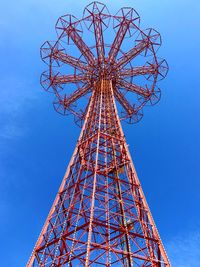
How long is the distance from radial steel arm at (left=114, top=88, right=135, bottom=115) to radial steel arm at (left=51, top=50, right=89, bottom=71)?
3.21 metres

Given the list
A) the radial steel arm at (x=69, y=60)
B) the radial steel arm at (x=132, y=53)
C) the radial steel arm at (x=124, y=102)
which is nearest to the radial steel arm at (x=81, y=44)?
the radial steel arm at (x=69, y=60)

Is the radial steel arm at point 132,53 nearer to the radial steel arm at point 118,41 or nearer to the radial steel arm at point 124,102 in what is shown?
the radial steel arm at point 118,41

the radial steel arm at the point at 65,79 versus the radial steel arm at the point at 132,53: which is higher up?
the radial steel arm at the point at 132,53

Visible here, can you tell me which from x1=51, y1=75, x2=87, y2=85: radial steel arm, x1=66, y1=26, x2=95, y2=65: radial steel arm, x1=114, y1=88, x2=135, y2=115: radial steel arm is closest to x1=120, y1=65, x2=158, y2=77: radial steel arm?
x1=114, y1=88, x2=135, y2=115: radial steel arm

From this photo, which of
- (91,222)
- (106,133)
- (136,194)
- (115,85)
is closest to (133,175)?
(136,194)

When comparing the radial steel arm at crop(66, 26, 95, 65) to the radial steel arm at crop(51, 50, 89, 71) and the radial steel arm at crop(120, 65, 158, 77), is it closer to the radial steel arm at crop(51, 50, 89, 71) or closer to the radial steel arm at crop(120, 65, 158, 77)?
the radial steel arm at crop(51, 50, 89, 71)

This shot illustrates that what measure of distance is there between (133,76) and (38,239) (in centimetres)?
1523

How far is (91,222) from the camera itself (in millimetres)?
14898

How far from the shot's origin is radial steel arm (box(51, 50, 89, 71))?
2678 centimetres

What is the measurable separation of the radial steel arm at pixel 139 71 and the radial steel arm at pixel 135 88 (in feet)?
2.02

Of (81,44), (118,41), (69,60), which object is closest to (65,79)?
(69,60)

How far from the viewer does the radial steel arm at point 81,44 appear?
2652cm

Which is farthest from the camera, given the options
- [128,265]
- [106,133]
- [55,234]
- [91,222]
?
[106,133]

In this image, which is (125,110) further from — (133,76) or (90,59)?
(90,59)
